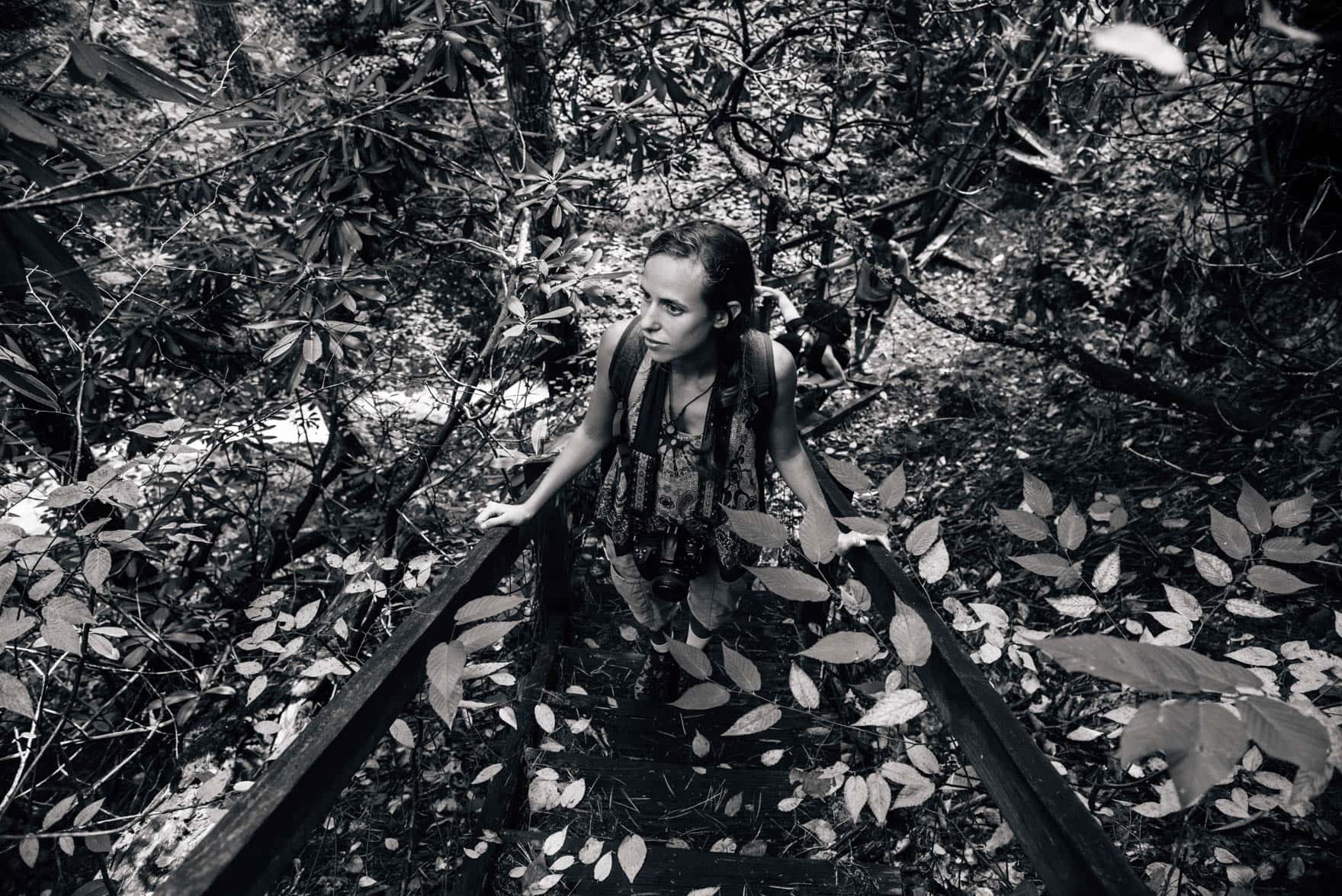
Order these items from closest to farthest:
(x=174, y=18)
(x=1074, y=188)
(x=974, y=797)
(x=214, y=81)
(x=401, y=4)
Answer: (x=214, y=81), (x=974, y=797), (x=401, y=4), (x=1074, y=188), (x=174, y=18)

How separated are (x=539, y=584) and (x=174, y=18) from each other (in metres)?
13.0

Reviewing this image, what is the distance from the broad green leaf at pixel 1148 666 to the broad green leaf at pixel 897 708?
0.57m

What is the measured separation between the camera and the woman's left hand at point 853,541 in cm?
178

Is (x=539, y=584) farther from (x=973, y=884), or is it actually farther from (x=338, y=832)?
(x=973, y=884)

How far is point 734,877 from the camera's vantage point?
203 centimetres

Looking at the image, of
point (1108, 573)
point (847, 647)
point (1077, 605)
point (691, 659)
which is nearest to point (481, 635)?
point (691, 659)

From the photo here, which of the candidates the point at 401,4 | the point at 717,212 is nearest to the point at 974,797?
the point at 401,4

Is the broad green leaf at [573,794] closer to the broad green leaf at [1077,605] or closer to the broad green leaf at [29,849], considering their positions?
the broad green leaf at [1077,605]

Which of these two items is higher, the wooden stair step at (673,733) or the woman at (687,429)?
the woman at (687,429)

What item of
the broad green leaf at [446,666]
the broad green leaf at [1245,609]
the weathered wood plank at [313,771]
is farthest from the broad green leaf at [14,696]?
the broad green leaf at [1245,609]

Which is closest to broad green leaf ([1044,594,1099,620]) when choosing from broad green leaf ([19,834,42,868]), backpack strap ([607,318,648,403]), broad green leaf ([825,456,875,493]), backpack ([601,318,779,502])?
broad green leaf ([825,456,875,493])

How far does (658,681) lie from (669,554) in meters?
0.85

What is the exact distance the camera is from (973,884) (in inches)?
96.5

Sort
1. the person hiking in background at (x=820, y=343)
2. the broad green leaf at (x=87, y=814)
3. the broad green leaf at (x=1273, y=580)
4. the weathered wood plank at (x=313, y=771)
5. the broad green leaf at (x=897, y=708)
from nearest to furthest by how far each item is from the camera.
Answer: the weathered wood plank at (x=313, y=771), the broad green leaf at (x=1273, y=580), the broad green leaf at (x=897, y=708), the broad green leaf at (x=87, y=814), the person hiking in background at (x=820, y=343)
